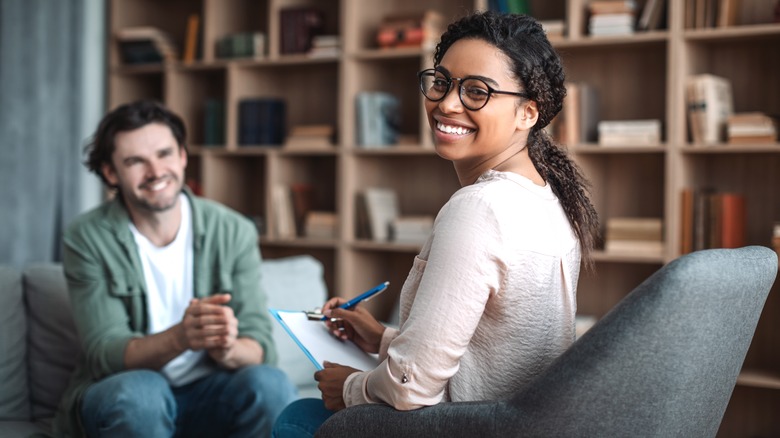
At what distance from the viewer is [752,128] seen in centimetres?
296

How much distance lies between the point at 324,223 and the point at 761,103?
73.0 inches

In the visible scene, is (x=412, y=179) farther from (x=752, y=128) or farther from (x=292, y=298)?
(x=752, y=128)

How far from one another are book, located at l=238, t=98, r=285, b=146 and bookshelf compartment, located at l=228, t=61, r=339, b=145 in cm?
4

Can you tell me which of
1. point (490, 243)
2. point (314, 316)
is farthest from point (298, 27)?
point (490, 243)

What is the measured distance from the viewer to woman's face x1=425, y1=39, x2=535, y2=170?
4.25ft

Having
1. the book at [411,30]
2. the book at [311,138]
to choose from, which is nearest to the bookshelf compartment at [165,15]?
the book at [311,138]

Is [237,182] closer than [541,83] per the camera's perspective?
No

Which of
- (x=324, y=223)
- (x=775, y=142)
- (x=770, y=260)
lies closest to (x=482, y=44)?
(x=770, y=260)

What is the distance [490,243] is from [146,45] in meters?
3.50

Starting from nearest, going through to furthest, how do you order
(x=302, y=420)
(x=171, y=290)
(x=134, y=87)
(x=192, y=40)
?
(x=302, y=420) → (x=171, y=290) → (x=192, y=40) → (x=134, y=87)

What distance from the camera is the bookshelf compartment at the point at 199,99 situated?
416cm

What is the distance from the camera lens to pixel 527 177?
1332mm

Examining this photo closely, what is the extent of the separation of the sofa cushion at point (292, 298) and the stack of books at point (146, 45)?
184 cm

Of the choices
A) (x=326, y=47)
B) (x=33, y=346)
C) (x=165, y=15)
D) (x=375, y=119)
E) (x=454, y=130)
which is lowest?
(x=33, y=346)
